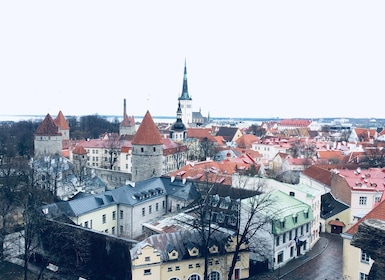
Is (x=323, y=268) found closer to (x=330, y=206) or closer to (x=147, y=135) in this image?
(x=330, y=206)

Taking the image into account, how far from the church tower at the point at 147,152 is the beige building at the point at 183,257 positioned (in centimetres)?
1414

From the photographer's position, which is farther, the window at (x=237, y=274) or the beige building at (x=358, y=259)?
the window at (x=237, y=274)

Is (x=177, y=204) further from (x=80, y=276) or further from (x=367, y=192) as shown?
(x=367, y=192)

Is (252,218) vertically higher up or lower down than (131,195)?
lower down

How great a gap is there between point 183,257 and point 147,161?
15774 millimetres

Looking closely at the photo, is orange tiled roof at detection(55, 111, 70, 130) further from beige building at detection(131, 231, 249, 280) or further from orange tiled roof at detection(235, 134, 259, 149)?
beige building at detection(131, 231, 249, 280)

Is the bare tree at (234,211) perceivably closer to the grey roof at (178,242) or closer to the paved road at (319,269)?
the grey roof at (178,242)

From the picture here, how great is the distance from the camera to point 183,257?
63.6 ft

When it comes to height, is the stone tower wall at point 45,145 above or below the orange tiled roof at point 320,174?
above

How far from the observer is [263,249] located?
72.5 feet

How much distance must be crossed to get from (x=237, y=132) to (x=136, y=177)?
6093 centimetres

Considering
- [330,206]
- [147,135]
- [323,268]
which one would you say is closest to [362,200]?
[330,206]

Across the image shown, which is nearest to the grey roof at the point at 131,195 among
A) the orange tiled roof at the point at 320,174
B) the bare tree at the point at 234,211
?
the bare tree at the point at 234,211

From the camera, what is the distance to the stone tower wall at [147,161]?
34.2 meters
